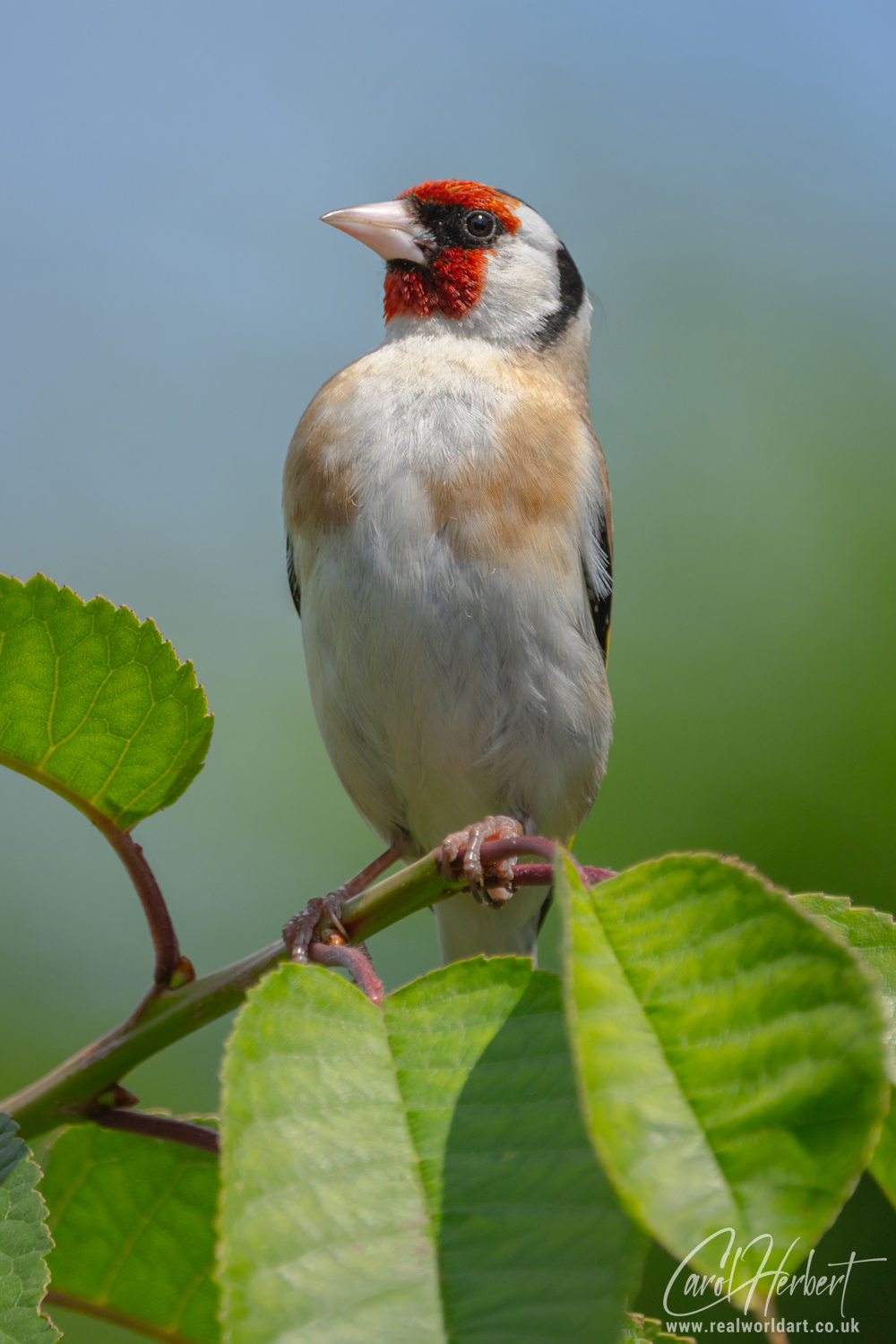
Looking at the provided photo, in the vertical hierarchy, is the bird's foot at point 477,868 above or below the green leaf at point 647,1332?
above

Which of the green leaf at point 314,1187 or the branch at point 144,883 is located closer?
the green leaf at point 314,1187

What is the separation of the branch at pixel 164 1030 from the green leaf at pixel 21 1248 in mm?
109

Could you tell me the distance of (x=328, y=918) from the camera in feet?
4.26

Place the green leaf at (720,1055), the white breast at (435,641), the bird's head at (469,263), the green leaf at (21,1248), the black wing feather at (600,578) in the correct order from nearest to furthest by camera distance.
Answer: the green leaf at (720,1055) < the green leaf at (21,1248) < the white breast at (435,641) < the black wing feather at (600,578) < the bird's head at (469,263)

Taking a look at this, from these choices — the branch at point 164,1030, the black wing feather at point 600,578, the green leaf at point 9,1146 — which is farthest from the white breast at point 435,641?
the green leaf at point 9,1146

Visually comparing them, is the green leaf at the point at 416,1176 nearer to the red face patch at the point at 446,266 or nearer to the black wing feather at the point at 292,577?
the black wing feather at the point at 292,577

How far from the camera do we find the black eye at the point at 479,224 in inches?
132

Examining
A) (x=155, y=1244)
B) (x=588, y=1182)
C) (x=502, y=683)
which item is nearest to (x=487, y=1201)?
(x=588, y=1182)

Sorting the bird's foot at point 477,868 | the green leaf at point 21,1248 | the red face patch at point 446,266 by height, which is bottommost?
the green leaf at point 21,1248

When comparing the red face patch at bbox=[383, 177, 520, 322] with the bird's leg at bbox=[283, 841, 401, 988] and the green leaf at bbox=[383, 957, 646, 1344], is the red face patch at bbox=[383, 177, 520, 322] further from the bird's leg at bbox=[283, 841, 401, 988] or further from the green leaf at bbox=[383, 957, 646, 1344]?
the green leaf at bbox=[383, 957, 646, 1344]

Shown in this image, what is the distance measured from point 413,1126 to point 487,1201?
0.32 ft

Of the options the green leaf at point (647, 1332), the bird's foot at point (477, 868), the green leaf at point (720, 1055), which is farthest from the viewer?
the bird's foot at point (477, 868)

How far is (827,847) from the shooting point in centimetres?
500

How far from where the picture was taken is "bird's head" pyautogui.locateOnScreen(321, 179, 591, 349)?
3109 millimetres
